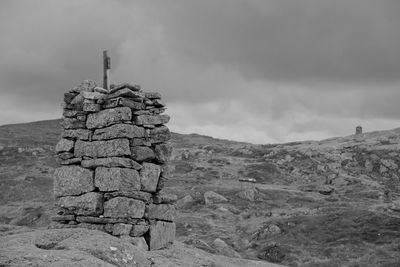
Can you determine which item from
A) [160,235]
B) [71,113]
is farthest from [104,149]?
[160,235]

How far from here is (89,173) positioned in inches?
639

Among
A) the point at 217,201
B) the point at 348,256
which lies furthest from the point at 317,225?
the point at 217,201

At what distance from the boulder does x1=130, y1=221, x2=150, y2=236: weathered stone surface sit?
90.2 feet

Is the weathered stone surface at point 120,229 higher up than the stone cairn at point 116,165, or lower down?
lower down

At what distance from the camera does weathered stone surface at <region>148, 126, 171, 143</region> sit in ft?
55.2

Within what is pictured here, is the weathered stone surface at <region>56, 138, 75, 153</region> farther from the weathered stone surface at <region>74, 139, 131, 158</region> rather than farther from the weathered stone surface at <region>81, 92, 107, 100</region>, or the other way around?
the weathered stone surface at <region>81, 92, 107, 100</region>

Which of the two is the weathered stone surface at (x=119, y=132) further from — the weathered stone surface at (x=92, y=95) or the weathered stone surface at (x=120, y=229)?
the weathered stone surface at (x=120, y=229)

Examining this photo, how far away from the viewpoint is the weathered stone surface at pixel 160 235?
53.2ft

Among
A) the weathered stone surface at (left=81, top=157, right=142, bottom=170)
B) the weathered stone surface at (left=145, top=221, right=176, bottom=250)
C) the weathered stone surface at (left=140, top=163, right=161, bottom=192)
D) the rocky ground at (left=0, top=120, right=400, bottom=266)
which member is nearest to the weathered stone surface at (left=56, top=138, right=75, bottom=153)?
the weathered stone surface at (left=81, top=157, right=142, bottom=170)

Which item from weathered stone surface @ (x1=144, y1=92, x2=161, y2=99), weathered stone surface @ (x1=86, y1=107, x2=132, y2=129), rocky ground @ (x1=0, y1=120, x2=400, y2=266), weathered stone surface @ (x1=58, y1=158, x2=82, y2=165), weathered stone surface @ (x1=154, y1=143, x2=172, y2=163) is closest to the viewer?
weathered stone surface @ (x1=86, y1=107, x2=132, y2=129)

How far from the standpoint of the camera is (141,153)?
54.2 feet

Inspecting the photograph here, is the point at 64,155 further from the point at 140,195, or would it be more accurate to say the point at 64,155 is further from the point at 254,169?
the point at 254,169

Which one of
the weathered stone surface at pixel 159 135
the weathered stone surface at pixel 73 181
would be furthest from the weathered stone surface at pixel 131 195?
the weathered stone surface at pixel 159 135

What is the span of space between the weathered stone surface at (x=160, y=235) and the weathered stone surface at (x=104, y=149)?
8.38 ft
